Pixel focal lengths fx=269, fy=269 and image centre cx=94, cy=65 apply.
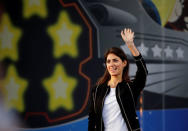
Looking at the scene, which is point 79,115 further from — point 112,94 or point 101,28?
point 112,94

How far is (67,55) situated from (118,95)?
1.74m

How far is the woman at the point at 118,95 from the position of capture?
195 cm

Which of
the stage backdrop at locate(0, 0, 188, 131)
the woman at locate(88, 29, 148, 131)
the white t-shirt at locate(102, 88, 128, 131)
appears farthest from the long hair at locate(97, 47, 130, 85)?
the stage backdrop at locate(0, 0, 188, 131)

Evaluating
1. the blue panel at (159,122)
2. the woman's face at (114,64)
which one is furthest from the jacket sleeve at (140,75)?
the blue panel at (159,122)

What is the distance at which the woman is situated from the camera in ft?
6.40

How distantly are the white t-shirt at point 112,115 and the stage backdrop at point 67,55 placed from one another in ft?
5.28

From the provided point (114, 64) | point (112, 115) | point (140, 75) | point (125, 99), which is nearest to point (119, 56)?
point (114, 64)

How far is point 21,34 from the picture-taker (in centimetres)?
356

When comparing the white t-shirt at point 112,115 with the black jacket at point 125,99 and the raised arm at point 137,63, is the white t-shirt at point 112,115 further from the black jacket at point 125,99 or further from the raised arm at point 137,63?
the raised arm at point 137,63

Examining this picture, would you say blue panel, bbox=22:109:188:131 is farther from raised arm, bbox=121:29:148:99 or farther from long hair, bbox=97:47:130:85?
raised arm, bbox=121:29:148:99

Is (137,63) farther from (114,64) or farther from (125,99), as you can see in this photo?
(125,99)

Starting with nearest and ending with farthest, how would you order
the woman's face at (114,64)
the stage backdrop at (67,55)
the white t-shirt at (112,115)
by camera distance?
the white t-shirt at (112,115) < the woman's face at (114,64) < the stage backdrop at (67,55)

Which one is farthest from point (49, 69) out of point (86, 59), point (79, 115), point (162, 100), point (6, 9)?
point (162, 100)

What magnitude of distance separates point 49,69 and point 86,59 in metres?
0.51
